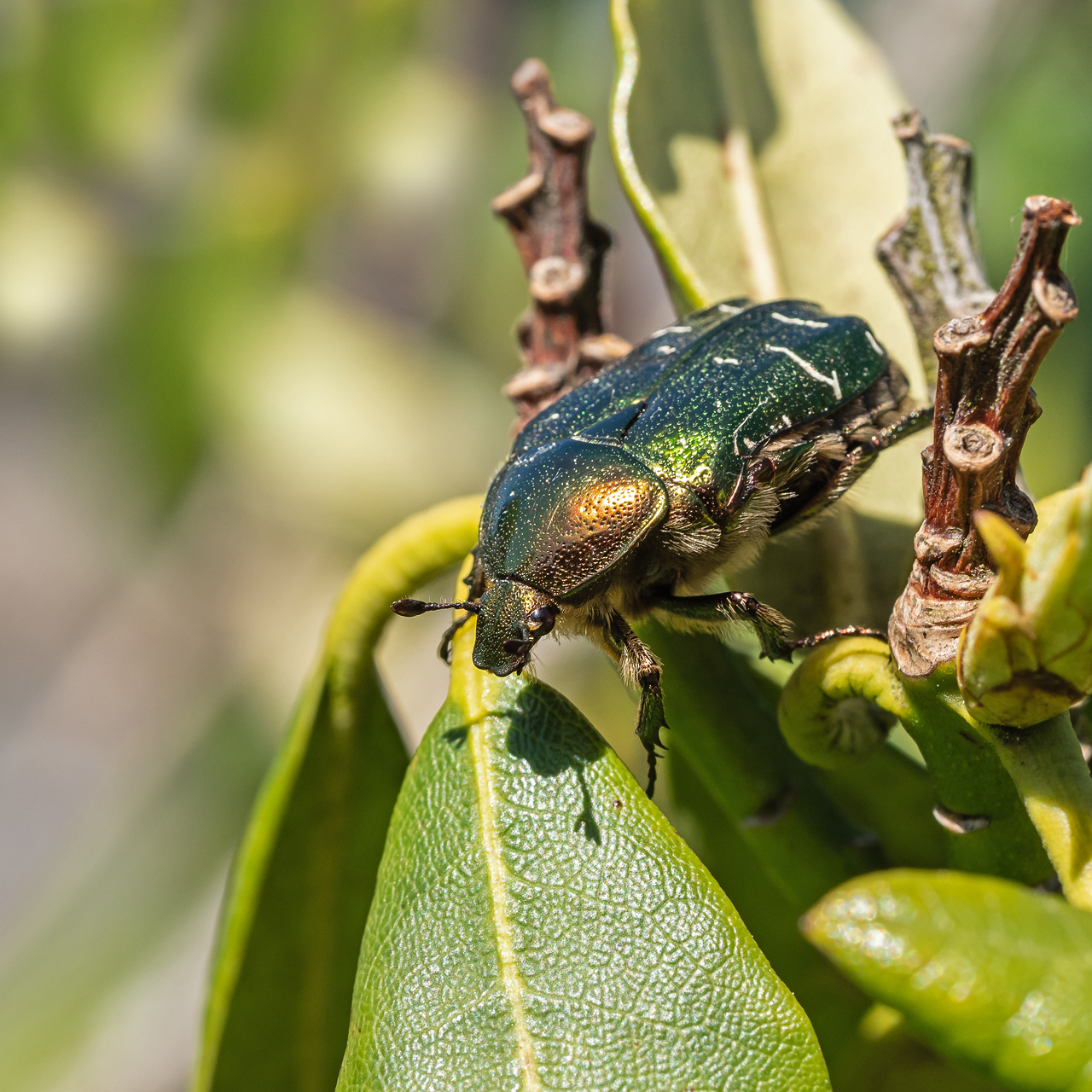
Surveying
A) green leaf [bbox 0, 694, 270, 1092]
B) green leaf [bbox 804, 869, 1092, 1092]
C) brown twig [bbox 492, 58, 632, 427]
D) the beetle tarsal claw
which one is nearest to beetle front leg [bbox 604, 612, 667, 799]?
the beetle tarsal claw

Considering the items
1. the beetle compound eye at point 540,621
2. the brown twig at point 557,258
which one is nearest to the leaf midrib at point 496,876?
the beetle compound eye at point 540,621

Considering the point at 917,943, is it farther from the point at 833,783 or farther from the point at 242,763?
the point at 242,763

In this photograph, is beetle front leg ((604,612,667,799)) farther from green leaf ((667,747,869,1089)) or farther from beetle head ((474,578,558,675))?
green leaf ((667,747,869,1089))

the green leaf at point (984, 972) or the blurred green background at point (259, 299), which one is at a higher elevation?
the blurred green background at point (259, 299)

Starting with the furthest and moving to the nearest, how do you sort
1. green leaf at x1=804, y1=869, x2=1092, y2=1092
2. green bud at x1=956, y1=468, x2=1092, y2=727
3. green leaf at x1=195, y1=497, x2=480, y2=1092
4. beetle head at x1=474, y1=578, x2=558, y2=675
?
1. green leaf at x1=195, y1=497, x2=480, y2=1092
2. beetle head at x1=474, y1=578, x2=558, y2=675
3. green bud at x1=956, y1=468, x2=1092, y2=727
4. green leaf at x1=804, y1=869, x2=1092, y2=1092

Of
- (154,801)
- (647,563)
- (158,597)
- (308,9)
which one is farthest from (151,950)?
(308,9)

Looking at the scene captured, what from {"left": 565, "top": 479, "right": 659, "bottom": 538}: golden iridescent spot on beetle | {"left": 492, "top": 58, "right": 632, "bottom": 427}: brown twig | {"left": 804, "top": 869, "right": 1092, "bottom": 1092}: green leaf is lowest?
{"left": 804, "top": 869, "right": 1092, "bottom": 1092}: green leaf

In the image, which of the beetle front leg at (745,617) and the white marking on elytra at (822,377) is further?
the white marking on elytra at (822,377)

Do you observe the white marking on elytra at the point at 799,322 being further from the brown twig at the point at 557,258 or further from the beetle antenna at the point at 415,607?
the beetle antenna at the point at 415,607
